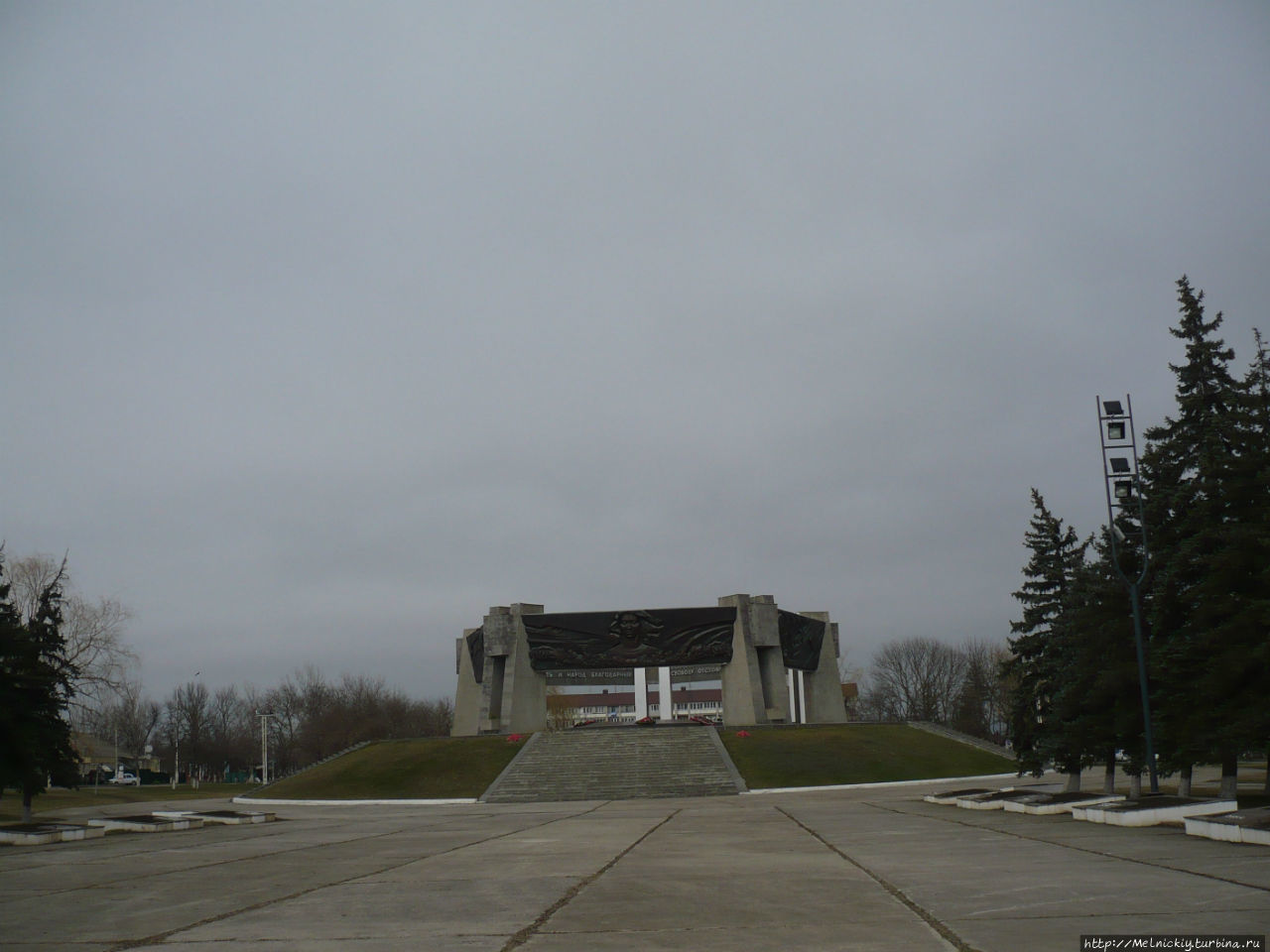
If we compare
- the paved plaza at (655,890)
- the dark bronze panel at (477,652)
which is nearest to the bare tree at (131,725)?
the dark bronze panel at (477,652)

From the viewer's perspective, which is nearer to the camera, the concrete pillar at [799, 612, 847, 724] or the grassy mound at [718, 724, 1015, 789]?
the grassy mound at [718, 724, 1015, 789]

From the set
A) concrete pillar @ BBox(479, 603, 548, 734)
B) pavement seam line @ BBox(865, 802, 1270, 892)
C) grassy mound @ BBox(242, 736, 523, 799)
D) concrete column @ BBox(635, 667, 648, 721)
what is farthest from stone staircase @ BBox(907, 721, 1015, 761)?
pavement seam line @ BBox(865, 802, 1270, 892)

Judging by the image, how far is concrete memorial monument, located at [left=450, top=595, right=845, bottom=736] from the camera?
54.1 m

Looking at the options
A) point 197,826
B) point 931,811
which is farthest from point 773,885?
point 197,826

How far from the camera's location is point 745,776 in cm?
4156

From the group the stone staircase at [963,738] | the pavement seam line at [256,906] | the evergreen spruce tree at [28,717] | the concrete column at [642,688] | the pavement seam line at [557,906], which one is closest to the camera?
the pavement seam line at [557,906]

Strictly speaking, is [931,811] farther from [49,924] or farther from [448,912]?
[49,924]

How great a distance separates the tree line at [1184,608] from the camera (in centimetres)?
1841

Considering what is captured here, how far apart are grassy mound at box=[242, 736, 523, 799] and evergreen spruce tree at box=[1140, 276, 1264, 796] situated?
27969 millimetres

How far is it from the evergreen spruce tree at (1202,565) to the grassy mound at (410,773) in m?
28.0

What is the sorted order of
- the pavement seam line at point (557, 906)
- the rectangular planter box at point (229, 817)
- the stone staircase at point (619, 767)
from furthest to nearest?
1. the stone staircase at point (619, 767)
2. the rectangular planter box at point (229, 817)
3. the pavement seam line at point (557, 906)

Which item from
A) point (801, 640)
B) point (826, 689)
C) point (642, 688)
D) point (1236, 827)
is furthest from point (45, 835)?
point (642, 688)

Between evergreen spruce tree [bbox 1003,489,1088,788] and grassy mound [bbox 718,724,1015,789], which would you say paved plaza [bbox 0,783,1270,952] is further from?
grassy mound [bbox 718,724,1015,789]

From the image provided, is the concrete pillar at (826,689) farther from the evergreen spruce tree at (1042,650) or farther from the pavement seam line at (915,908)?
the pavement seam line at (915,908)
